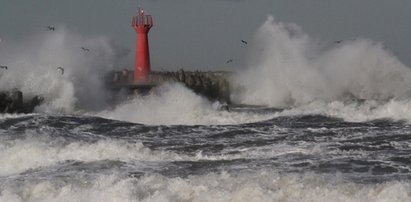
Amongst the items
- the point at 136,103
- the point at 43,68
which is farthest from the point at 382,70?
the point at 43,68

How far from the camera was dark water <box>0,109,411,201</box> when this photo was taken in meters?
9.88

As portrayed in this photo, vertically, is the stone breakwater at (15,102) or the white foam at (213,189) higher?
the stone breakwater at (15,102)

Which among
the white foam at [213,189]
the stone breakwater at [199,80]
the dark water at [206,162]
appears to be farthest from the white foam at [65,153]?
the stone breakwater at [199,80]

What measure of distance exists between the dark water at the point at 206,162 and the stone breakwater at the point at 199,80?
1605 centimetres

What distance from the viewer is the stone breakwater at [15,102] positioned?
2300 cm

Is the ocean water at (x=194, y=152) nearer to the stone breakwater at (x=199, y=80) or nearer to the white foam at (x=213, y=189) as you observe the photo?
the white foam at (x=213, y=189)

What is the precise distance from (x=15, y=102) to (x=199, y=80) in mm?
16581

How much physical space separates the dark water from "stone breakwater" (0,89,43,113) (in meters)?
4.51

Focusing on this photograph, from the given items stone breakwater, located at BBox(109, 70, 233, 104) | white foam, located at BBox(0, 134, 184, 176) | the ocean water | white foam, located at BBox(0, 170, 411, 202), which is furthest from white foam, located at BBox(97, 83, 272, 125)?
white foam, located at BBox(0, 170, 411, 202)

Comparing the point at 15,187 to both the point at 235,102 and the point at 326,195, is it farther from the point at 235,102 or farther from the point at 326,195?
the point at 235,102

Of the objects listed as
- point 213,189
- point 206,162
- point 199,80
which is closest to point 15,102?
point 206,162

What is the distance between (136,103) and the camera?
87.6ft

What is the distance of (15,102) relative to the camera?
23.5m

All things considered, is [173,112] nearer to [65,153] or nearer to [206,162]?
[65,153]
